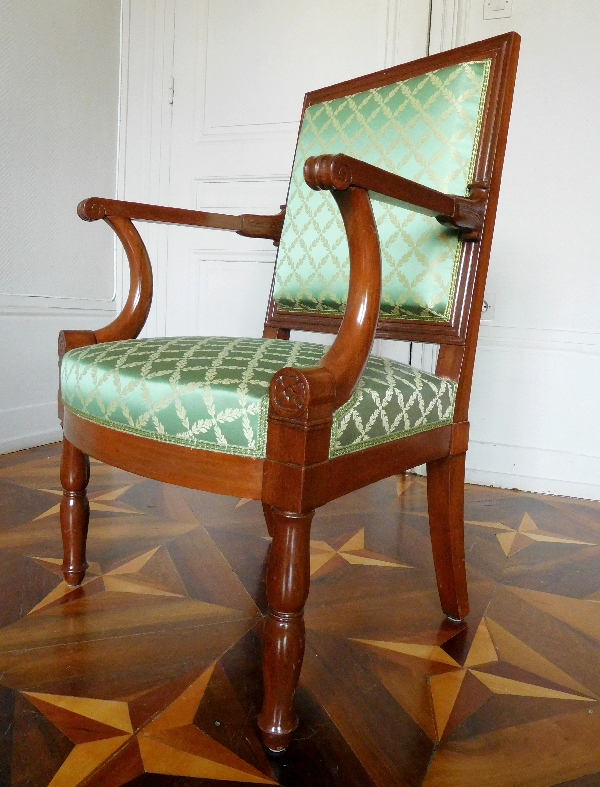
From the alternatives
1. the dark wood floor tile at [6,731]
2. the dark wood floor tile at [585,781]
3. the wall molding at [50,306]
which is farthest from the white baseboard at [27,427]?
the dark wood floor tile at [585,781]

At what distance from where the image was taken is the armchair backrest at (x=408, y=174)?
1.02 meters

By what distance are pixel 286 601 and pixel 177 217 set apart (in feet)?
2.54

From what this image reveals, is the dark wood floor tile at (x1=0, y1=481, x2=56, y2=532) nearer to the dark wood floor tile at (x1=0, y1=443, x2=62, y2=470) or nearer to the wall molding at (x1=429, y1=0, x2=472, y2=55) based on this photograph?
the dark wood floor tile at (x1=0, y1=443, x2=62, y2=470)

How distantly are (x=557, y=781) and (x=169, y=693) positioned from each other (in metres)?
0.50

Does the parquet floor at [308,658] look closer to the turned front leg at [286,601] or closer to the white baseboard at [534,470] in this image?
the turned front leg at [286,601]

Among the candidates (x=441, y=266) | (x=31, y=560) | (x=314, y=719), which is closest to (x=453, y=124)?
(x=441, y=266)

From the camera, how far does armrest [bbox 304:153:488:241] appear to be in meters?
0.65

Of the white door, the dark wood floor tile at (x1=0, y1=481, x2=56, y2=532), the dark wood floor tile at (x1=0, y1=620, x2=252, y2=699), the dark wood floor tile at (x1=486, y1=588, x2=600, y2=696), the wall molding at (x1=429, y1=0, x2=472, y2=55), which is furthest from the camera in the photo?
the white door

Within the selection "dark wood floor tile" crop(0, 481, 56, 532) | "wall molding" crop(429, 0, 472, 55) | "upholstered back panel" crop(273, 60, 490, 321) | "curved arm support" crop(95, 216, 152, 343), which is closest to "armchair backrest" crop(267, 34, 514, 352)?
"upholstered back panel" crop(273, 60, 490, 321)

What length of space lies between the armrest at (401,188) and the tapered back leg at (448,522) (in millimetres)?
373

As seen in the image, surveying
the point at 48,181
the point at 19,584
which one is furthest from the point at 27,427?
the point at 19,584

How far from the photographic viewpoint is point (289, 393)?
66 centimetres

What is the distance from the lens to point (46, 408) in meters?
2.30

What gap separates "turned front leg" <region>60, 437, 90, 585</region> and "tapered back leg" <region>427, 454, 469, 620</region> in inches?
23.6
